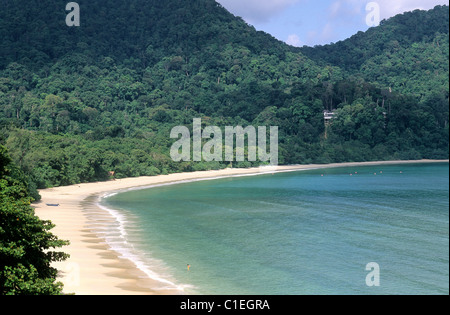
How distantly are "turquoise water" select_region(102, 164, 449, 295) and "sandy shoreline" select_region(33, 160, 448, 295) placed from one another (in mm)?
1375

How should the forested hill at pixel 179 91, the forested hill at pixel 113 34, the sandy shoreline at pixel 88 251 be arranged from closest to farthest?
1. the sandy shoreline at pixel 88 251
2. the forested hill at pixel 179 91
3. the forested hill at pixel 113 34

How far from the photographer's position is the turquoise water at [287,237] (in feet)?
88.7

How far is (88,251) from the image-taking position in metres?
31.1

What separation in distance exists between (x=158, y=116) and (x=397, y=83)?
80.2 m

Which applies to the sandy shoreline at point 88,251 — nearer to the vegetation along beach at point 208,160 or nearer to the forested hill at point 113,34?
the vegetation along beach at point 208,160

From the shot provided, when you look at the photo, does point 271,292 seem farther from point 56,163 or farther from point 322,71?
point 322,71

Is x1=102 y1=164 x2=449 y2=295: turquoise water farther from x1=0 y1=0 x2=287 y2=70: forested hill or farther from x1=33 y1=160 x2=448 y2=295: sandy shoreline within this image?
x1=0 y1=0 x2=287 y2=70: forested hill

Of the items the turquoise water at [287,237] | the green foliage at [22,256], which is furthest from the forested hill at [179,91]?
the green foliage at [22,256]

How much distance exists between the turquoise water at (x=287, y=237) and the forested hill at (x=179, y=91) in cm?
2020

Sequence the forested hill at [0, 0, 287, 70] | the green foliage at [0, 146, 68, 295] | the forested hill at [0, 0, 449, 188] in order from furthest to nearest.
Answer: the forested hill at [0, 0, 287, 70]
the forested hill at [0, 0, 449, 188]
the green foliage at [0, 146, 68, 295]

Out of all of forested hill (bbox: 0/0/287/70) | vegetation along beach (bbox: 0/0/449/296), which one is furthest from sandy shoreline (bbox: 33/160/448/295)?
forested hill (bbox: 0/0/287/70)

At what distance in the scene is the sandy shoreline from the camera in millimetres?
23922

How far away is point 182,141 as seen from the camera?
10425 cm

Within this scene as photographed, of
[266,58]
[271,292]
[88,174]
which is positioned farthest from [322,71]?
[271,292]
